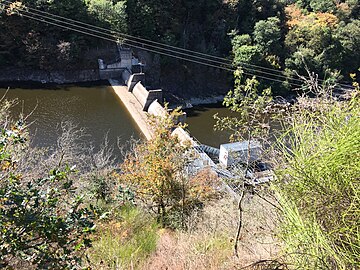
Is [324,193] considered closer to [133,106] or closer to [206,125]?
[133,106]

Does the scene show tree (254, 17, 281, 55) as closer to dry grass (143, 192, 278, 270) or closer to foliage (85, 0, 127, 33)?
foliage (85, 0, 127, 33)

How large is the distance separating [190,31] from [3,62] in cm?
1042

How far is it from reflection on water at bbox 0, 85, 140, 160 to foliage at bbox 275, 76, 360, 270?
11.1 metres

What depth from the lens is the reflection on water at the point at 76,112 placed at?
43.6 ft

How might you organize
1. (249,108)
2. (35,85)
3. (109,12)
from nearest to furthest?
1. (249,108)
2. (35,85)
3. (109,12)

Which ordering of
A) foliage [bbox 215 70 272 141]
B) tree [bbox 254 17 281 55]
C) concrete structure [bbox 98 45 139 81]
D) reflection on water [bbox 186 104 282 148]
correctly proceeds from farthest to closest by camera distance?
tree [bbox 254 17 281 55]
concrete structure [bbox 98 45 139 81]
reflection on water [bbox 186 104 282 148]
foliage [bbox 215 70 272 141]

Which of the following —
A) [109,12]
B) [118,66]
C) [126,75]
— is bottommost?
[126,75]

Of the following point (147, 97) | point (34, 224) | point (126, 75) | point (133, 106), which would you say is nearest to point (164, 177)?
point (34, 224)

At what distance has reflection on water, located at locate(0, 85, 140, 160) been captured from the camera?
43.6 feet

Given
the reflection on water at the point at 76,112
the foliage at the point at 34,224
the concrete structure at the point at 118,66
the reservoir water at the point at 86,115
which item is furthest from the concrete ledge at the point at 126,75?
the foliage at the point at 34,224

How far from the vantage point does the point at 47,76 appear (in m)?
17.1

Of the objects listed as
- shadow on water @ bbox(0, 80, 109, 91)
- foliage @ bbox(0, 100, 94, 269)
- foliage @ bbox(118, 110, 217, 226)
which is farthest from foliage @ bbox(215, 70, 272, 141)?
shadow on water @ bbox(0, 80, 109, 91)

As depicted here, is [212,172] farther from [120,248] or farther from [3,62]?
[3,62]

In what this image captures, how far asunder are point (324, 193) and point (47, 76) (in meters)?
17.1
